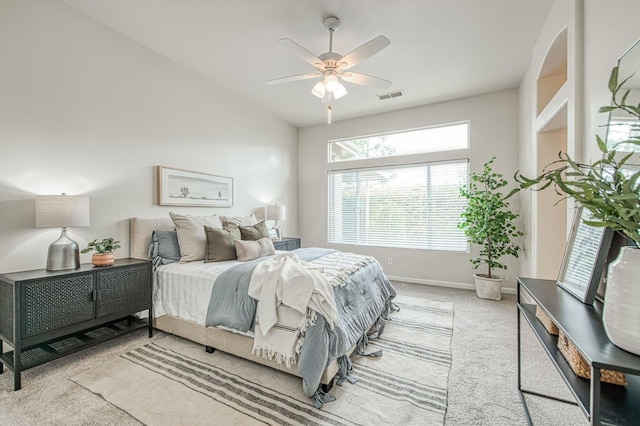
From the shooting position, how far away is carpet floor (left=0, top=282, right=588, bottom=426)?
161 centimetres

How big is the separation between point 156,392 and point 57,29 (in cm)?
318

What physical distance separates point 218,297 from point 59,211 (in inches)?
56.4

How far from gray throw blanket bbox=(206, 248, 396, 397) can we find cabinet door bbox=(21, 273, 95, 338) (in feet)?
3.26

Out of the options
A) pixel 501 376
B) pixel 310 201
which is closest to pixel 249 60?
pixel 310 201

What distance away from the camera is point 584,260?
147 cm

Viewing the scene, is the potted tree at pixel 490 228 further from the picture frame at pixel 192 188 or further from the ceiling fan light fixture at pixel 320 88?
the picture frame at pixel 192 188

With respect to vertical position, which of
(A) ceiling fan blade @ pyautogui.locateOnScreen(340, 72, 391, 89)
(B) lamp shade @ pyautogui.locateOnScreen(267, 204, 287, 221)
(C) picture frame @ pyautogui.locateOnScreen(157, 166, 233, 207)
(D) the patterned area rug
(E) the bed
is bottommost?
(D) the patterned area rug

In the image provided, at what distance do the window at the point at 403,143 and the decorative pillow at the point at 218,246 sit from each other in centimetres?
325

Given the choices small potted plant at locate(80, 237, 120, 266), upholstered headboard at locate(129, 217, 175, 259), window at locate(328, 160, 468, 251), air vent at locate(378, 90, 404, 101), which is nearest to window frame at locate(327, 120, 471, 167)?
window at locate(328, 160, 468, 251)

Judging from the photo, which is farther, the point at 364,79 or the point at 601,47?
the point at 364,79

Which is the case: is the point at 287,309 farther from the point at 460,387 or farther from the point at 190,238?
the point at 190,238

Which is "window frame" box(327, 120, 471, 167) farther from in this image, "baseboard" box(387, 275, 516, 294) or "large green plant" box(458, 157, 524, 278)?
"baseboard" box(387, 275, 516, 294)

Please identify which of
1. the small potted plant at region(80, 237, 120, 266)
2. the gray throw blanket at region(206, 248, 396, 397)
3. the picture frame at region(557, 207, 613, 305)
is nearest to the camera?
the picture frame at region(557, 207, 613, 305)

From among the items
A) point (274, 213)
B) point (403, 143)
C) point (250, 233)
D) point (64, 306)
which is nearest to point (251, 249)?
point (250, 233)
